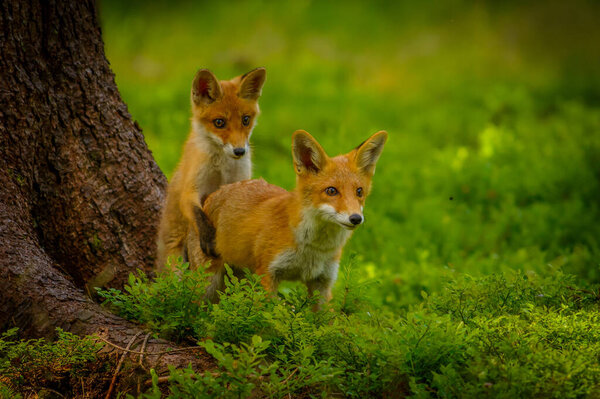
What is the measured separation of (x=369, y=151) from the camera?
4.66 m

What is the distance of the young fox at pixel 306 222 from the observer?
4.39 meters

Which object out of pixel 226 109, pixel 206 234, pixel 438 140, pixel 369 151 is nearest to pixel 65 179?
pixel 206 234

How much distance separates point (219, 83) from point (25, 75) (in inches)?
64.6

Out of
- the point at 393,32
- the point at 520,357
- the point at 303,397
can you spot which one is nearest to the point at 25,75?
the point at 303,397

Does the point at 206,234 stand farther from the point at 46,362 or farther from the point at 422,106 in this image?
the point at 422,106

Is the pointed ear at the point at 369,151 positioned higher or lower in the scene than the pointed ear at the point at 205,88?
lower

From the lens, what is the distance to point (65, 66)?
4793mm

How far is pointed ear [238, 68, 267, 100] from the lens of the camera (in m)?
5.55

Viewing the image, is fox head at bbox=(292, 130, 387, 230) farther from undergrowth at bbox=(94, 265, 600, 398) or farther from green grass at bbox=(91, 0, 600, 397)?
undergrowth at bbox=(94, 265, 600, 398)

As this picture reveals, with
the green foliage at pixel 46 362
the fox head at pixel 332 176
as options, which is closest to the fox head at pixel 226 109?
the fox head at pixel 332 176

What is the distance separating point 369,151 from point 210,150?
158 centimetres

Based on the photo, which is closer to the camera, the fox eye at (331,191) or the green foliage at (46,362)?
the green foliage at (46,362)

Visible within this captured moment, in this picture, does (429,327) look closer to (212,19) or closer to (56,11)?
(56,11)

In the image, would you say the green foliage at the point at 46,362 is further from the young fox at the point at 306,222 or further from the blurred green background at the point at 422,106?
the blurred green background at the point at 422,106
